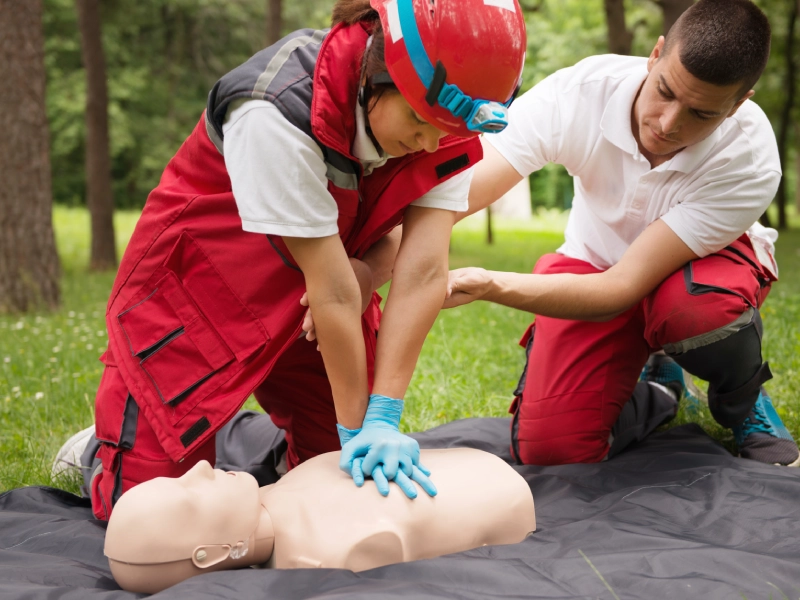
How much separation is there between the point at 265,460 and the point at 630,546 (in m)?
1.41

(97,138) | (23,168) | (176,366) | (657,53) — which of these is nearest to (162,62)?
(97,138)

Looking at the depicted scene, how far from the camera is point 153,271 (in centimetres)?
242

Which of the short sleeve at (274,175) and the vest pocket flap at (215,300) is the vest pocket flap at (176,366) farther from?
the short sleeve at (274,175)

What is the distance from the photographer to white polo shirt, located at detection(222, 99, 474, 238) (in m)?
2.02

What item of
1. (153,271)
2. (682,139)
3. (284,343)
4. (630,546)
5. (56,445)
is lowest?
(56,445)

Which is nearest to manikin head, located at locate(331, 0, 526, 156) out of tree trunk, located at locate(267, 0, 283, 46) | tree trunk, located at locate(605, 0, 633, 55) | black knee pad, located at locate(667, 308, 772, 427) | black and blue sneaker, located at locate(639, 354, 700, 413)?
black knee pad, located at locate(667, 308, 772, 427)

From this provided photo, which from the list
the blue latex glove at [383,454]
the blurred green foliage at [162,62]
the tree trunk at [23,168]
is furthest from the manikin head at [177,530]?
the blurred green foliage at [162,62]

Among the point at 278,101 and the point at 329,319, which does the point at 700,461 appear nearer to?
the point at 329,319

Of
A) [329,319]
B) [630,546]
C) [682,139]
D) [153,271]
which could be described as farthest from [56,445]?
[682,139]

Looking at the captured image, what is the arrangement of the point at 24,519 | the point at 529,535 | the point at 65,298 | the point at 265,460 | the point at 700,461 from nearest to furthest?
the point at 529,535, the point at 24,519, the point at 700,461, the point at 265,460, the point at 65,298

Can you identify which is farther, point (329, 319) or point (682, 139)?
point (682, 139)

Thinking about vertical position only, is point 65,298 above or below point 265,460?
below

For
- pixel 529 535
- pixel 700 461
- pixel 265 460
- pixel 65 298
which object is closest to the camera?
pixel 529 535

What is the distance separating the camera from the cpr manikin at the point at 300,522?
186 centimetres
